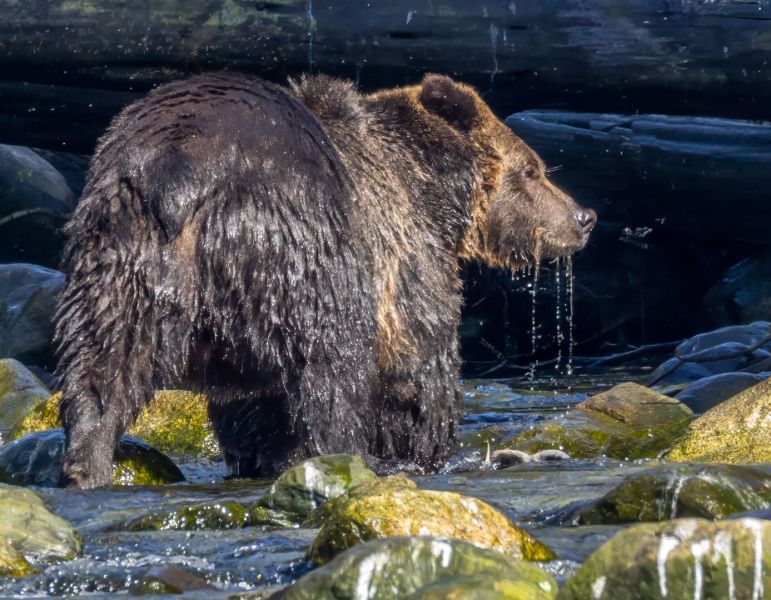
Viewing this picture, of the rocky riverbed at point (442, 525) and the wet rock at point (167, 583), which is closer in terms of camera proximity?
the rocky riverbed at point (442, 525)

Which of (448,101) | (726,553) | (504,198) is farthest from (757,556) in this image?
(504,198)

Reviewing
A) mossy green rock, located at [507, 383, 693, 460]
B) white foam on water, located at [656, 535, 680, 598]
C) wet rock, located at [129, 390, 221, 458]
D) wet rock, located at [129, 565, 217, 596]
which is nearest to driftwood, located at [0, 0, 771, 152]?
wet rock, located at [129, 390, 221, 458]

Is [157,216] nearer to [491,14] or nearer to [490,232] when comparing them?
[490,232]

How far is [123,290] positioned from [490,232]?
→ 3066mm

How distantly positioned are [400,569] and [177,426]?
4.61 metres

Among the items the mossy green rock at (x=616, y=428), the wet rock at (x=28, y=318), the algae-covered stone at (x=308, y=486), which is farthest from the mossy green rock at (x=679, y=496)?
the wet rock at (x=28, y=318)

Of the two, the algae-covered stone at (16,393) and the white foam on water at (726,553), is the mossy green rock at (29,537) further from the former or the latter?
the algae-covered stone at (16,393)

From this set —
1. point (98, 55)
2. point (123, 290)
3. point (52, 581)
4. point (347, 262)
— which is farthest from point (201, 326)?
point (98, 55)

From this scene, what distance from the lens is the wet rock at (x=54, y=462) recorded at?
6504 mm

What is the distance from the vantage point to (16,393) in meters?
8.73

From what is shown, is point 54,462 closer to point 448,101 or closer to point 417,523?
point 417,523

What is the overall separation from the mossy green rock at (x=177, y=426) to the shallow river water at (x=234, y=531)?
0.18 metres

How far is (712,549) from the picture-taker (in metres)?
3.40

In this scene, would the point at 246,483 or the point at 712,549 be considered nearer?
the point at 712,549
